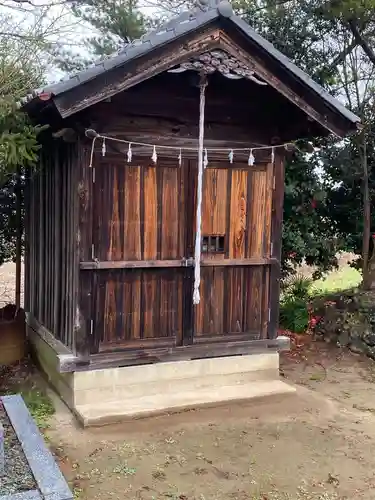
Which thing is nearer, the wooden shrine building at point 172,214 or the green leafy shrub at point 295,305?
the wooden shrine building at point 172,214

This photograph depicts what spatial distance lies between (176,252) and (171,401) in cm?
168

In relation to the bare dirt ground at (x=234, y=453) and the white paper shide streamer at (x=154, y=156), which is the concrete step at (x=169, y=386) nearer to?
the bare dirt ground at (x=234, y=453)

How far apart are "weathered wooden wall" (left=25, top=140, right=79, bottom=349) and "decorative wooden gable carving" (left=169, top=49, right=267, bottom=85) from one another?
1509mm

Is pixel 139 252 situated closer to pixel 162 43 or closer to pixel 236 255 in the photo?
pixel 236 255

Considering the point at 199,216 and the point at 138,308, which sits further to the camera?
the point at 138,308

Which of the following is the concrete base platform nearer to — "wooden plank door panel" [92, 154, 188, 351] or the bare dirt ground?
the bare dirt ground

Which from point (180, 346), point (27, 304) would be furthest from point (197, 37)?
point (27, 304)

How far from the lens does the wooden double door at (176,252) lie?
616 centimetres

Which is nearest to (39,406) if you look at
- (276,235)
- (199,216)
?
(199,216)

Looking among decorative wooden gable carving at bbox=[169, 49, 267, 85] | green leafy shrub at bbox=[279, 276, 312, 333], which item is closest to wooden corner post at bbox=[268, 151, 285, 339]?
decorative wooden gable carving at bbox=[169, 49, 267, 85]

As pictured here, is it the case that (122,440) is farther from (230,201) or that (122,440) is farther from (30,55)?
(30,55)

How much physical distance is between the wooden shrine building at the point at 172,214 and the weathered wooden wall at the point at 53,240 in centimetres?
3

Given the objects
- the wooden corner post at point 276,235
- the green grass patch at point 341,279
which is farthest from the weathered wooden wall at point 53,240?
the green grass patch at point 341,279

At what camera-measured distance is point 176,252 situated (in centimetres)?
645
